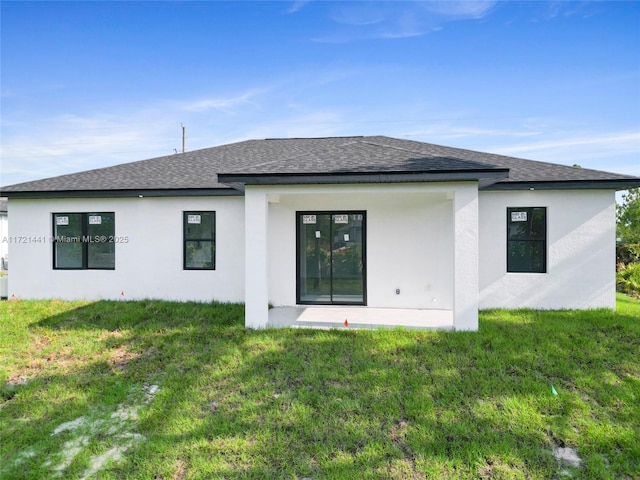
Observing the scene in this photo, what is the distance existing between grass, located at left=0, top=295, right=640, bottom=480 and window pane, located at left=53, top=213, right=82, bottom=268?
10.7 ft

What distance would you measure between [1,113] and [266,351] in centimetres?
1219

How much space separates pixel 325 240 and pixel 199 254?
3.45 meters

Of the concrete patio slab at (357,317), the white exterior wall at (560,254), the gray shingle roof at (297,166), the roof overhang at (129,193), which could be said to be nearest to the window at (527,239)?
the white exterior wall at (560,254)

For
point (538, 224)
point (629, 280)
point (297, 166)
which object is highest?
point (297, 166)

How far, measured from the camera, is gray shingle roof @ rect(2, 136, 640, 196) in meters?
6.66

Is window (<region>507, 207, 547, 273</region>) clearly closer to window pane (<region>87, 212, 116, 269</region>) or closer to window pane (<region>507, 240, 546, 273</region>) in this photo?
window pane (<region>507, 240, 546, 273</region>)

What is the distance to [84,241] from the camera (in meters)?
9.79

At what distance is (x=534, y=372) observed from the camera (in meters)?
5.01

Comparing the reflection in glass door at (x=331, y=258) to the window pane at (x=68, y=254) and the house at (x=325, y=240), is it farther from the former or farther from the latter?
the window pane at (x=68, y=254)

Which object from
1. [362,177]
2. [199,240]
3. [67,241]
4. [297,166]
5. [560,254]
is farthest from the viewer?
[67,241]

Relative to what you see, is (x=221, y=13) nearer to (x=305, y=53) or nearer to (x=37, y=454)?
(x=305, y=53)

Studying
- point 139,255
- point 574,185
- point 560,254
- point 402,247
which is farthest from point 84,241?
point 574,185

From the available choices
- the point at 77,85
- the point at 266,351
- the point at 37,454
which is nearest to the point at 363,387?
the point at 266,351

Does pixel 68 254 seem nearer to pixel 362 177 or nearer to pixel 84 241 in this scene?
pixel 84 241
